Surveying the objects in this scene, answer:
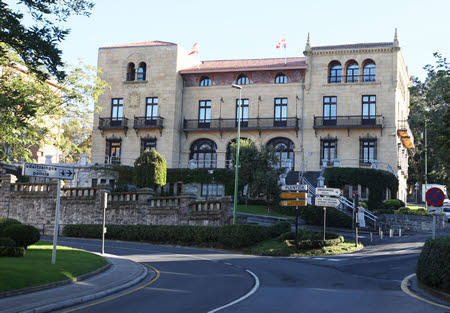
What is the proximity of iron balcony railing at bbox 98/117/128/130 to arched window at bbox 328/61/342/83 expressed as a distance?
20960 millimetres

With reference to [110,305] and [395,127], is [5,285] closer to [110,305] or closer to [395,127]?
[110,305]

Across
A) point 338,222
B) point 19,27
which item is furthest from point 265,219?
point 19,27

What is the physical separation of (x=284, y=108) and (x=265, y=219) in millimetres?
19178

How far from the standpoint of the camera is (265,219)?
3794 cm

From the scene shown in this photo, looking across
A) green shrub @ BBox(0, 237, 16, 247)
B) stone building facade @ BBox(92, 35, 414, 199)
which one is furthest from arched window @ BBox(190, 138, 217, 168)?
green shrub @ BBox(0, 237, 16, 247)

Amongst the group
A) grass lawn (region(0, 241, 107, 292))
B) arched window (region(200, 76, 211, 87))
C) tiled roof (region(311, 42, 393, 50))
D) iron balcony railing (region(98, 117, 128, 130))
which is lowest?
grass lawn (region(0, 241, 107, 292))

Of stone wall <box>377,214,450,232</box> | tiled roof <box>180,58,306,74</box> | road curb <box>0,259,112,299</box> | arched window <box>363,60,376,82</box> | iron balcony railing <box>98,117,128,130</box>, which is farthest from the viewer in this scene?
iron balcony railing <box>98,117,128,130</box>

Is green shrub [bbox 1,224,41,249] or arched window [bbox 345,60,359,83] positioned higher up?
arched window [bbox 345,60,359,83]

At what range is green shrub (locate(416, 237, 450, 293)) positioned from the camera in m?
13.8

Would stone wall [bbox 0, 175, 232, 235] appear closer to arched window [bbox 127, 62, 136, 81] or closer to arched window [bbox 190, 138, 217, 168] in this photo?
arched window [bbox 190, 138, 217, 168]

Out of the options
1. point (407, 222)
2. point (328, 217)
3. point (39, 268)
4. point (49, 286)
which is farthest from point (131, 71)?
point (49, 286)

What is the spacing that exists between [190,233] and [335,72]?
92.2 feet

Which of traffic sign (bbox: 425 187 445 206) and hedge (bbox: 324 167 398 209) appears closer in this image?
traffic sign (bbox: 425 187 445 206)

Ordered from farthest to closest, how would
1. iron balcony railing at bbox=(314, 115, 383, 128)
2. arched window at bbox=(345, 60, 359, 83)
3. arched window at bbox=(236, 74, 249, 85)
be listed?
arched window at bbox=(236, 74, 249, 85)
arched window at bbox=(345, 60, 359, 83)
iron balcony railing at bbox=(314, 115, 383, 128)
